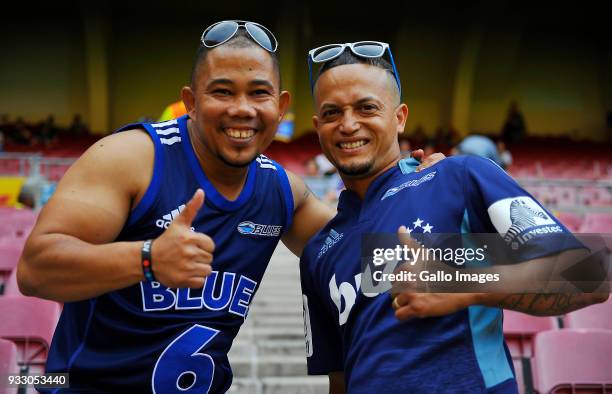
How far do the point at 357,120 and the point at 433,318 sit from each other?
29.5 inches

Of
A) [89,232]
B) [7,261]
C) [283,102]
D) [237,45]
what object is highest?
[237,45]

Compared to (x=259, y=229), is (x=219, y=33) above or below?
above

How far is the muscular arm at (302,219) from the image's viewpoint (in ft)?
8.41

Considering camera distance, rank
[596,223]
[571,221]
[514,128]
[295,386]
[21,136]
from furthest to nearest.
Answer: [514,128]
[21,136]
[571,221]
[596,223]
[295,386]

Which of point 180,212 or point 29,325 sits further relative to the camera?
point 29,325

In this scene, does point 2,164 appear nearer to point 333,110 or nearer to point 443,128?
point 333,110

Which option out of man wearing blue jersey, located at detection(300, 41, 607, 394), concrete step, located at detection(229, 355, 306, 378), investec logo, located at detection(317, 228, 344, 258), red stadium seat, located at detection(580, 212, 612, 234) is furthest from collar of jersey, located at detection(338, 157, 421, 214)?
red stadium seat, located at detection(580, 212, 612, 234)

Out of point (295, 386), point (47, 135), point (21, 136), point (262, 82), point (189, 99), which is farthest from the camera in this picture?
point (47, 135)

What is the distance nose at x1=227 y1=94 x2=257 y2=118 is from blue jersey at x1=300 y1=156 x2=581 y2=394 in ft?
1.78

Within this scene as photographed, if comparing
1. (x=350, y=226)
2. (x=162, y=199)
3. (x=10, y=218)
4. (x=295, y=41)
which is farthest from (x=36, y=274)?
(x=295, y=41)

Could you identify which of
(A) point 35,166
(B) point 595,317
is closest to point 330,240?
(B) point 595,317

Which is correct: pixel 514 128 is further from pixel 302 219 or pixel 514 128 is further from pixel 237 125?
pixel 237 125

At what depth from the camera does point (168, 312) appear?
212 cm

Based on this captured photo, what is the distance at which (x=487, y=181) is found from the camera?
1695mm
